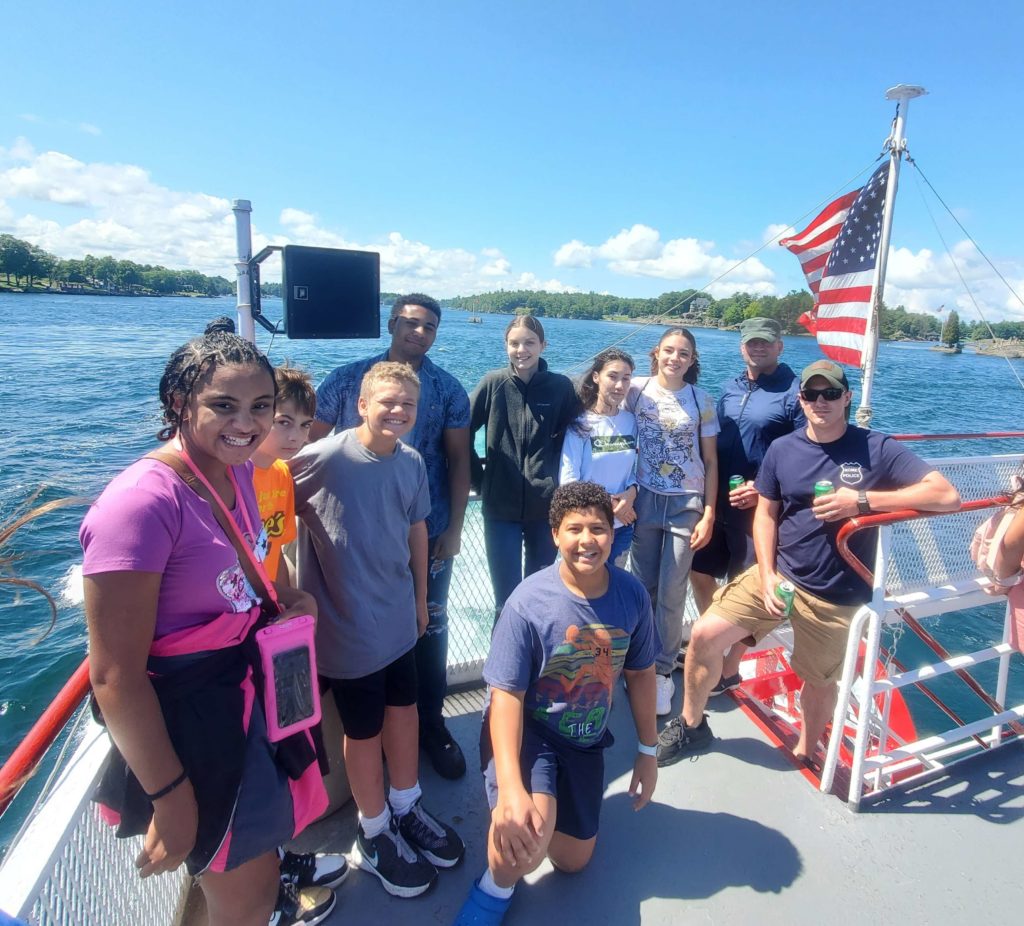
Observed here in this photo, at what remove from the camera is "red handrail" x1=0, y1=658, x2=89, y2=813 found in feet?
3.46

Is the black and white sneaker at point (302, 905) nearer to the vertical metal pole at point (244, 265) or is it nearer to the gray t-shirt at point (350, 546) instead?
the gray t-shirt at point (350, 546)

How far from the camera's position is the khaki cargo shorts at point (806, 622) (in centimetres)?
253

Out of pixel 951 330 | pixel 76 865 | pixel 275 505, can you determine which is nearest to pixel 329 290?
pixel 275 505

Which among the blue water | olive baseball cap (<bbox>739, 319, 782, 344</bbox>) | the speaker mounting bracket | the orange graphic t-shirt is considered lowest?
the blue water

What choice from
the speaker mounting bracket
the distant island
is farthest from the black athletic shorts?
the distant island

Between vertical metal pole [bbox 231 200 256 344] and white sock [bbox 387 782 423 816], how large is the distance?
6.34ft

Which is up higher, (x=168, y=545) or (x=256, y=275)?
(x=256, y=275)

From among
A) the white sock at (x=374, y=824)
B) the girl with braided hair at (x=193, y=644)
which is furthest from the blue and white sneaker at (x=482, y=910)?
the girl with braided hair at (x=193, y=644)

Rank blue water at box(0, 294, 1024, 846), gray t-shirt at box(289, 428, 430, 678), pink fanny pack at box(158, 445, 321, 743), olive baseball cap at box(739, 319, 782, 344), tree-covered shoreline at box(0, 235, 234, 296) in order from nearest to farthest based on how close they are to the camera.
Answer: pink fanny pack at box(158, 445, 321, 743) < gray t-shirt at box(289, 428, 430, 678) < olive baseball cap at box(739, 319, 782, 344) < blue water at box(0, 294, 1024, 846) < tree-covered shoreline at box(0, 235, 234, 296)

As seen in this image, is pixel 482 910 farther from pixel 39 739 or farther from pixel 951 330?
pixel 951 330

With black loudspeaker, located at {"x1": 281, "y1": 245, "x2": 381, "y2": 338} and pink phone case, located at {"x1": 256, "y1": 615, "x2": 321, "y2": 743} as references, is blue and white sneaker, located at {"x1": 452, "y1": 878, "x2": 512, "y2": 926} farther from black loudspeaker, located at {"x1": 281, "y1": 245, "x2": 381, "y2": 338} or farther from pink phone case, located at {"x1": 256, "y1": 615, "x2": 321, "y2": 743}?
black loudspeaker, located at {"x1": 281, "y1": 245, "x2": 381, "y2": 338}

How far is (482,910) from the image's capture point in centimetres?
194

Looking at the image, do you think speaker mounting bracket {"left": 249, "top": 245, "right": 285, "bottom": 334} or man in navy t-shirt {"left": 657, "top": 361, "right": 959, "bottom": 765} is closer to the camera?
man in navy t-shirt {"left": 657, "top": 361, "right": 959, "bottom": 765}

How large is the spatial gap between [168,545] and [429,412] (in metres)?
1.49
